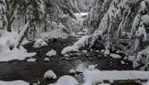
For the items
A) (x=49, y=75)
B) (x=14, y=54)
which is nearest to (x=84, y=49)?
(x=14, y=54)

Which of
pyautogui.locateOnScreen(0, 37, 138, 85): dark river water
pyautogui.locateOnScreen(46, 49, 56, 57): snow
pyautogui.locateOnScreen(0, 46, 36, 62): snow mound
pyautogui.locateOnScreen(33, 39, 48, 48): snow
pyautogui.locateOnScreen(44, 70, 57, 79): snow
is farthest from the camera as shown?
pyautogui.locateOnScreen(33, 39, 48, 48): snow

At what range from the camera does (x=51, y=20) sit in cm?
1436

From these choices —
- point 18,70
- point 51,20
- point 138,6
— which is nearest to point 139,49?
point 138,6

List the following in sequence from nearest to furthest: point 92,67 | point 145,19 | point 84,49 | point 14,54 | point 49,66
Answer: point 145,19
point 92,67
point 49,66
point 14,54
point 84,49

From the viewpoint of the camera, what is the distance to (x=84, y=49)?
1082 centimetres

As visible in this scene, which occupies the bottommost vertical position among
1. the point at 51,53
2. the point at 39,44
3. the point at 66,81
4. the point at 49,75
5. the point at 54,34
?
the point at 66,81

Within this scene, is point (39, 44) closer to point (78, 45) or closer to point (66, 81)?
point (78, 45)

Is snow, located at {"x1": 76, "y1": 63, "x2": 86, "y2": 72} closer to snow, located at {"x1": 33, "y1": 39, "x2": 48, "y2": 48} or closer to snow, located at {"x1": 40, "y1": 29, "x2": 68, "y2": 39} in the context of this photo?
snow, located at {"x1": 33, "y1": 39, "x2": 48, "y2": 48}

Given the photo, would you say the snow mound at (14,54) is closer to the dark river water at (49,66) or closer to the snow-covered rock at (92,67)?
the dark river water at (49,66)

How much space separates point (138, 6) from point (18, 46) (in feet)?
17.8

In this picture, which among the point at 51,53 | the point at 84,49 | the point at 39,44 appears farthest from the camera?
the point at 39,44

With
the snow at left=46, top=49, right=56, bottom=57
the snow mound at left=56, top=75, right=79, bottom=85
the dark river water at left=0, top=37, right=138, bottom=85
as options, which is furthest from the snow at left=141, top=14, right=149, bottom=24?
the snow at left=46, top=49, right=56, bottom=57

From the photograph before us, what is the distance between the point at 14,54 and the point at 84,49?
286 cm

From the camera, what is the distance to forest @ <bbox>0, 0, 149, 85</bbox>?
278 inches
